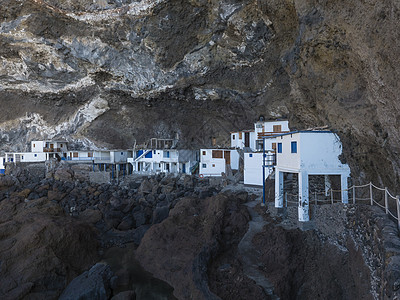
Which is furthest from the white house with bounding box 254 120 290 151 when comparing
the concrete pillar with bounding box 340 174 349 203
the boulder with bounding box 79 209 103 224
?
the boulder with bounding box 79 209 103 224

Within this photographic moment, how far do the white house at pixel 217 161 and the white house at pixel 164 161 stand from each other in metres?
4.33

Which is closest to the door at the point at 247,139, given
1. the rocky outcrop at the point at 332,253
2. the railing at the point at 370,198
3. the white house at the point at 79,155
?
the railing at the point at 370,198

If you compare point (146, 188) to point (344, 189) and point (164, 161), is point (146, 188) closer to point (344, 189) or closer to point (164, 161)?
point (164, 161)

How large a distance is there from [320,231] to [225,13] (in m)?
22.2

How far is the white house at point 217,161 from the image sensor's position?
3181cm

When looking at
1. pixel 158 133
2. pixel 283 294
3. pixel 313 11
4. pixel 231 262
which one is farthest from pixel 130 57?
pixel 283 294

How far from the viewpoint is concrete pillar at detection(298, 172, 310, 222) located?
44.5ft

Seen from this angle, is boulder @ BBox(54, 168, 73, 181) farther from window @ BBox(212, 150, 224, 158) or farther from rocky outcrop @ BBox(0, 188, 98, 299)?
window @ BBox(212, 150, 224, 158)

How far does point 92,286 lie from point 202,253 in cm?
532

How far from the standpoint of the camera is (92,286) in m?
11.8

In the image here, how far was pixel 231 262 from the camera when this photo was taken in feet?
43.1

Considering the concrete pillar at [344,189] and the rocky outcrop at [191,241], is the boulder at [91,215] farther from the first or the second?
the concrete pillar at [344,189]

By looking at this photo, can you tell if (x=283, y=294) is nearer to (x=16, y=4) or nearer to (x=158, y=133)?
(x=158, y=133)

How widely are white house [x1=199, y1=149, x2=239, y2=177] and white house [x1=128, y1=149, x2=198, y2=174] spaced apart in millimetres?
4335
